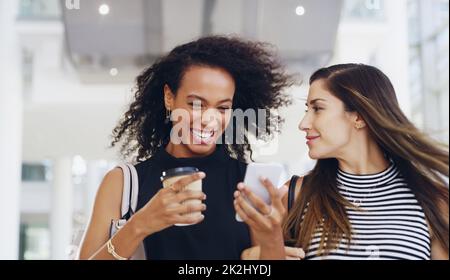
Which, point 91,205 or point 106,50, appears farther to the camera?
point 106,50

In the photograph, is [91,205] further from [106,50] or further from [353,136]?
[353,136]

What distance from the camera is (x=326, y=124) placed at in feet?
6.40

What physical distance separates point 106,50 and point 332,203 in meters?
0.95

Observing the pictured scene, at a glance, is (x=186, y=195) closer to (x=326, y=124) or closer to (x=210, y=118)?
(x=210, y=118)

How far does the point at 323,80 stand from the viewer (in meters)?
1.97

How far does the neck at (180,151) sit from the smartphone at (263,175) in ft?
0.54

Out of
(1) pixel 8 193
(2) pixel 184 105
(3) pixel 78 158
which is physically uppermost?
(2) pixel 184 105

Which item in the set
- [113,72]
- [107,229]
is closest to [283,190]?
[107,229]

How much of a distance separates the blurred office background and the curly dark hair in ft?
0.13

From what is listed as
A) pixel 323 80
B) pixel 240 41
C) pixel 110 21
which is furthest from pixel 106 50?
pixel 323 80

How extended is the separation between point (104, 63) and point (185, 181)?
1.89ft

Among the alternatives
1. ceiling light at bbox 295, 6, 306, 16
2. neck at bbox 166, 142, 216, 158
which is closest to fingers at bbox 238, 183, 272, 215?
neck at bbox 166, 142, 216, 158

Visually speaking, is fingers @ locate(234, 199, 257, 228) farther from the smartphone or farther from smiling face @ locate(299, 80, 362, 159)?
smiling face @ locate(299, 80, 362, 159)

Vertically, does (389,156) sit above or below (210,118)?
below
